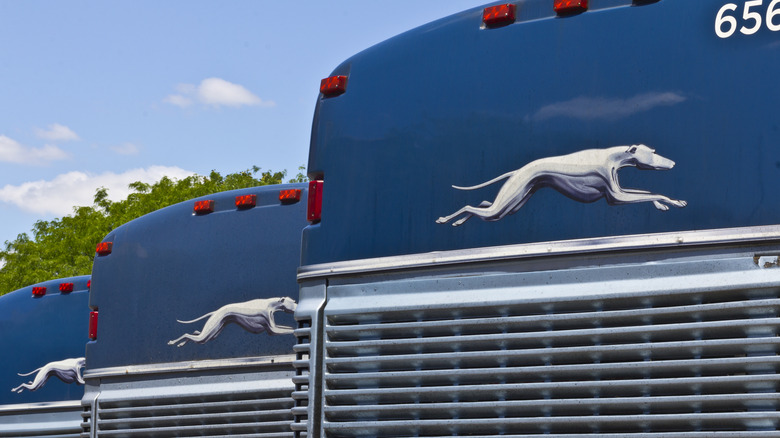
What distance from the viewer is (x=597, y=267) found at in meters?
4.08

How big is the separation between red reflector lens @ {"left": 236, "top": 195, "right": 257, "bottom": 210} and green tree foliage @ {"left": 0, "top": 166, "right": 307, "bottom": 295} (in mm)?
25711

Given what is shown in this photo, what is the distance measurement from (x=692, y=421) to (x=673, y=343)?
0.29m

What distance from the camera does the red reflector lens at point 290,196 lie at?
22.9ft

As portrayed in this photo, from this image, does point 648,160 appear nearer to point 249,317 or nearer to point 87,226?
point 249,317

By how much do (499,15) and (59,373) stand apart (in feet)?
20.9

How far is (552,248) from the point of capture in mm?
4207

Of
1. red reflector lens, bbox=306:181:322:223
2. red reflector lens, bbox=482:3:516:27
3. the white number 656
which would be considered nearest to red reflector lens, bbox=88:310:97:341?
red reflector lens, bbox=306:181:322:223

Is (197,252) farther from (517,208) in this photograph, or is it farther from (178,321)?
(517,208)

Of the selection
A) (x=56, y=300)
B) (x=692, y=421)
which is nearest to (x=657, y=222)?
(x=692, y=421)

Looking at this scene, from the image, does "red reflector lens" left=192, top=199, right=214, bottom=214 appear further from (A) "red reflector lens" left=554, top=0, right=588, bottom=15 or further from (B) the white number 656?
(B) the white number 656

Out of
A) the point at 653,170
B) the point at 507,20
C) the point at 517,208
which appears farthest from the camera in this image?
the point at 507,20

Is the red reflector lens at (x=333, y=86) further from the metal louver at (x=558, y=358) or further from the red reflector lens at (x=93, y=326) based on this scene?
the red reflector lens at (x=93, y=326)

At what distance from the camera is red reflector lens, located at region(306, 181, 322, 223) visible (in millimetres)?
5016

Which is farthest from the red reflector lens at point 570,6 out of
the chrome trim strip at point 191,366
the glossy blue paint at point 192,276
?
the chrome trim strip at point 191,366
